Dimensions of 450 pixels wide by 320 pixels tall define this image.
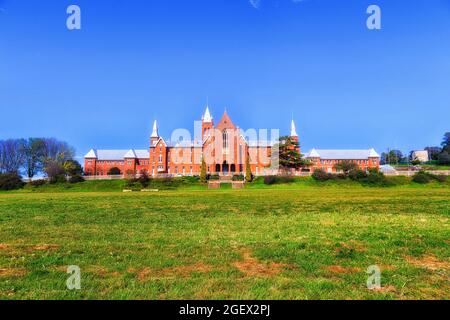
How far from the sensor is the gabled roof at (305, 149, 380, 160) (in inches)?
3949

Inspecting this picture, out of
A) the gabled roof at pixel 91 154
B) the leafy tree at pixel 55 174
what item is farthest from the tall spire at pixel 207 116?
the leafy tree at pixel 55 174

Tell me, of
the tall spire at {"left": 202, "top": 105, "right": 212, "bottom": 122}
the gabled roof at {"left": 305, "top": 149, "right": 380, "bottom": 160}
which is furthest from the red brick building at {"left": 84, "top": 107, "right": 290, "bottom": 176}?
the gabled roof at {"left": 305, "top": 149, "right": 380, "bottom": 160}

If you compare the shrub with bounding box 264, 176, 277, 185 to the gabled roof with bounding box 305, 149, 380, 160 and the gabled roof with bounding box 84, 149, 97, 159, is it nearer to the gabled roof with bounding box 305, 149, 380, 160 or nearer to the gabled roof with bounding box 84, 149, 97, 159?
the gabled roof with bounding box 305, 149, 380, 160

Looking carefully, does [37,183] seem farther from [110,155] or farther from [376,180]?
[376,180]

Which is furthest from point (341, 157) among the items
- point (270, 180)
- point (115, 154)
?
point (115, 154)

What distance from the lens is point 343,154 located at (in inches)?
4053

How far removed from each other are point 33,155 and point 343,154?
10027 cm

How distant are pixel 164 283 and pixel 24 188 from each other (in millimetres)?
68240

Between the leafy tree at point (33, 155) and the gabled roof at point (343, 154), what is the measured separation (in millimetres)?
84895

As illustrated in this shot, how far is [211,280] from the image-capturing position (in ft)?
17.6

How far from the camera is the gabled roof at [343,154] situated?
10031cm

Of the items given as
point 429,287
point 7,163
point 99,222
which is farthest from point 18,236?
point 7,163

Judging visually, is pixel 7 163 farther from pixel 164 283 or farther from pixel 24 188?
pixel 164 283
